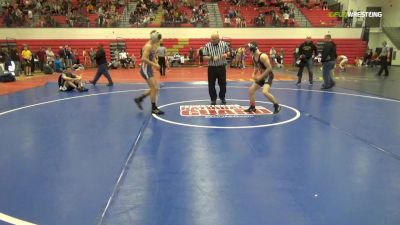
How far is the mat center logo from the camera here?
7352 millimetres

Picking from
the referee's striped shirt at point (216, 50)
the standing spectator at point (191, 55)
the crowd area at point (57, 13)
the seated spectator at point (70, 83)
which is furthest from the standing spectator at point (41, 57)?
the referee's striped shirt at point (216, 50)

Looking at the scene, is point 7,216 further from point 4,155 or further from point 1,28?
point 1,28

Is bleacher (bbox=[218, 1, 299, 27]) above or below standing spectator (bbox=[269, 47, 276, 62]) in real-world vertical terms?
above

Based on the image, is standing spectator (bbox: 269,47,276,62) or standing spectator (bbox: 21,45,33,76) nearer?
standing spectator (bbox: 21,45,33,76)

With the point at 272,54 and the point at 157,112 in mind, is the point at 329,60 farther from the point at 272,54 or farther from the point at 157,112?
the point at 272,54

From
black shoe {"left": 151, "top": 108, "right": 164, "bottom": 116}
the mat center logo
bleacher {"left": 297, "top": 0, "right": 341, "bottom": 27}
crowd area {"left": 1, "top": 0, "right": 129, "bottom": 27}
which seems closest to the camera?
the mat center logo

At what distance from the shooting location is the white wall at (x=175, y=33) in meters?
24.8

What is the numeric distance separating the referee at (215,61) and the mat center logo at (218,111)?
0.49m

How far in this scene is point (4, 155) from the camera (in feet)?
16.0

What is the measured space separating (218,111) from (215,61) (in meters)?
1.55

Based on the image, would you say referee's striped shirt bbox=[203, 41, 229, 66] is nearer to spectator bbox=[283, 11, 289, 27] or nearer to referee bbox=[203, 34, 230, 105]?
referee bbox=[203, 34, 230, 105]

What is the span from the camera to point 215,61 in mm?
8781

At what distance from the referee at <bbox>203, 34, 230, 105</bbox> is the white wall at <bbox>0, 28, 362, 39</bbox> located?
1769cm

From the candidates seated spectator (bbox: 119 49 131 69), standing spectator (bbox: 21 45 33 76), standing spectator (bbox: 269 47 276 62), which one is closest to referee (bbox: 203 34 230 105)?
standing spectator (bbox: 21 45 33 76)
